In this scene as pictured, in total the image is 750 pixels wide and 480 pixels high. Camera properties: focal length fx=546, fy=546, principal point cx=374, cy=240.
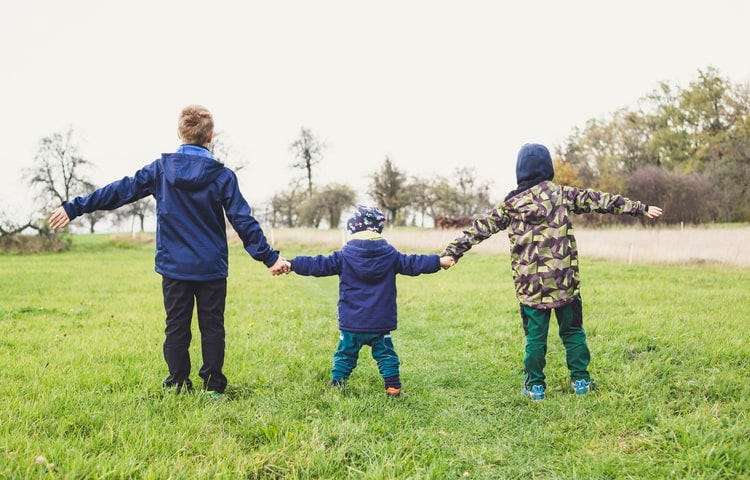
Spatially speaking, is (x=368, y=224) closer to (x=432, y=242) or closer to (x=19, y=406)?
(x=19, y=406)

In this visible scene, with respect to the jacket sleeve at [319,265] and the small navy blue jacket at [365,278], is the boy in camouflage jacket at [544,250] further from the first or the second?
the jacket sleeve at [319,265]

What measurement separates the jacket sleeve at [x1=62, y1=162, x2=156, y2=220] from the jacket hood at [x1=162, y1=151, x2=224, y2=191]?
21 centimetres

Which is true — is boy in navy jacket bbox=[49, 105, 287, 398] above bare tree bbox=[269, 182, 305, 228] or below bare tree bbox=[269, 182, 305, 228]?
below

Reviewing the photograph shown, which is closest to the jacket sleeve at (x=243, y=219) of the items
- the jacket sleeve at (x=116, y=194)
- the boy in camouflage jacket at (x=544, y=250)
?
the jacket sleeve at (x=116, y=194)

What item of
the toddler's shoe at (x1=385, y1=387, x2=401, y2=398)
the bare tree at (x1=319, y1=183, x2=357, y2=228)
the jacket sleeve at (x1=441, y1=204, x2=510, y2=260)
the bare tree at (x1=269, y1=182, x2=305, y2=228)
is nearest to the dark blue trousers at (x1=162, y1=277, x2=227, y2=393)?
the toddler's shoe at (x1=385, y1=387, x2=401, y2=398)

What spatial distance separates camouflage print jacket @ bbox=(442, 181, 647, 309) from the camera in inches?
177

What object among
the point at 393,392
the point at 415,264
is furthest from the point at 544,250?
the point at 393,392

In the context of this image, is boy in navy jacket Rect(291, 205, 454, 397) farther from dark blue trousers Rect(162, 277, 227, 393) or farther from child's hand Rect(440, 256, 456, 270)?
dark blue trousers Rect(162, 277, 227, 393)

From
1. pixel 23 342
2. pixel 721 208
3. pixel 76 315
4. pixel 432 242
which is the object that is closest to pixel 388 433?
pixel 23 342

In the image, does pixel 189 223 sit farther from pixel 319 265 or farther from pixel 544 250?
pixel 544 250

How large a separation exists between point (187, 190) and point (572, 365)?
138 inches

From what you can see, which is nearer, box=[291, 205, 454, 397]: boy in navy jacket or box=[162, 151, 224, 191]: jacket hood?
box=[162, 151, 224, 191]: jacket hood

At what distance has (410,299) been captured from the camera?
10641mm

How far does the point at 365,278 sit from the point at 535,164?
173cm
